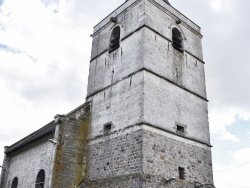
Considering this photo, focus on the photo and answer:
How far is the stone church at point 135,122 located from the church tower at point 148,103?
43 millimetres

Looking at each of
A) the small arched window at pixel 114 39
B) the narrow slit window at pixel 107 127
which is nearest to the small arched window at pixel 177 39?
the small arched window at pixel 114 39

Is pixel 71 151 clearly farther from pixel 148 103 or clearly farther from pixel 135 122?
pixel 148 103

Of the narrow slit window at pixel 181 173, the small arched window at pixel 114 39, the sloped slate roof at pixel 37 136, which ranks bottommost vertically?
the narrow slit window at pixel 181 173

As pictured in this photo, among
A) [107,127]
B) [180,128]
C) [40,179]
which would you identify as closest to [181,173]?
[180,128]

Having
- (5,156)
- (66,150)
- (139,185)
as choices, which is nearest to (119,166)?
(139,185)

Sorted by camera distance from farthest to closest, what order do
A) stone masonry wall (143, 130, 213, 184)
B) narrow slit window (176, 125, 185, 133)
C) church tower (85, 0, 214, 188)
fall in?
narrow slit window (176, 125, 185, 133), church tower (85, 0, 214, 188), stone masonry wall (143, 130, 213, 184)

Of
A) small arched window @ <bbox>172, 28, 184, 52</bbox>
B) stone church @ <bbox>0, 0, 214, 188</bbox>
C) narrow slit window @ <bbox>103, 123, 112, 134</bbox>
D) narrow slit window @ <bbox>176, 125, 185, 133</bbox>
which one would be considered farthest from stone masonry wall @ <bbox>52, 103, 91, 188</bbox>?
small arched window @ <bbox>172, 28, 184, 52</bbox>

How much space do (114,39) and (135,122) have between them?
586cm

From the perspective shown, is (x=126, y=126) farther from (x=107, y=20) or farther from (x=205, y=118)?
(x=107, y=20)

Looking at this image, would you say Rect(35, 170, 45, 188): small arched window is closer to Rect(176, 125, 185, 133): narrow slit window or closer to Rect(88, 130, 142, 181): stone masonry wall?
Rect(88, 130, 142, 181): stone masonry wall

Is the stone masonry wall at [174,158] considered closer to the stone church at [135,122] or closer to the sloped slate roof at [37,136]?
the stone church at [135,122]

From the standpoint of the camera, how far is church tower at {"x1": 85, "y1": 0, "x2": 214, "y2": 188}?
12141 mm

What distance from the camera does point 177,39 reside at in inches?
647

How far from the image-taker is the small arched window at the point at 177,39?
52.4 ft
